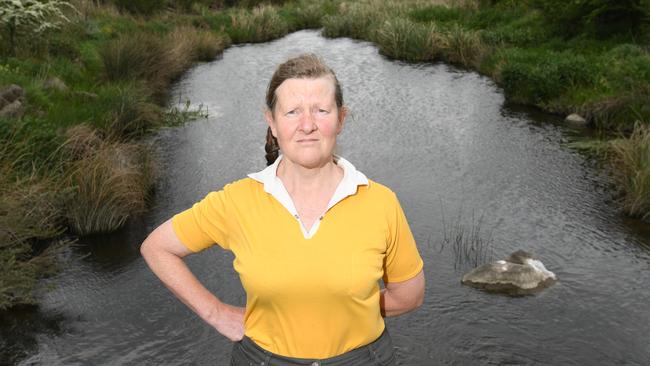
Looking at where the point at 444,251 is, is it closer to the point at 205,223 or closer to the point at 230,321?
the point at 230,321

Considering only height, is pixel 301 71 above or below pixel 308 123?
above

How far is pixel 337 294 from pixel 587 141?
10.8 m

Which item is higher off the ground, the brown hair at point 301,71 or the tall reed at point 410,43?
the brown hair at point 301,71

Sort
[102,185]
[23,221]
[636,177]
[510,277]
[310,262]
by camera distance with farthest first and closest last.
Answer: [636,177]
[102,185]
[510,277]
[23,221]
[310,262]

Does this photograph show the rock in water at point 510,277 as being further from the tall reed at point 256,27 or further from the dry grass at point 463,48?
the tall reed at point 256,27

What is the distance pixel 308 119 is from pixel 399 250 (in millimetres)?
556

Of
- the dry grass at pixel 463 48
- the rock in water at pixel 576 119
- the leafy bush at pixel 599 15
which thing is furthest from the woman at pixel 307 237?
the dry grass at pixel 463 48

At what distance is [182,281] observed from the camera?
2539mm

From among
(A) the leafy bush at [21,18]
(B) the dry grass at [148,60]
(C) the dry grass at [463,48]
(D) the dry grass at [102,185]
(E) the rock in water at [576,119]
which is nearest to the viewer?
(D) the dry grass at [102,185]

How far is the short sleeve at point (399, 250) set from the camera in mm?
2277

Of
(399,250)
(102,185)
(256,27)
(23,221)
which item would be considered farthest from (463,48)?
(399,250)

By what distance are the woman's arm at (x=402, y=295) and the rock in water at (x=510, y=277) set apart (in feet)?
15.4

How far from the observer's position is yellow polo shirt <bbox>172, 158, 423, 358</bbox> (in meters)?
2.15

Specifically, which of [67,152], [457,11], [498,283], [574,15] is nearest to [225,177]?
[67,152]
